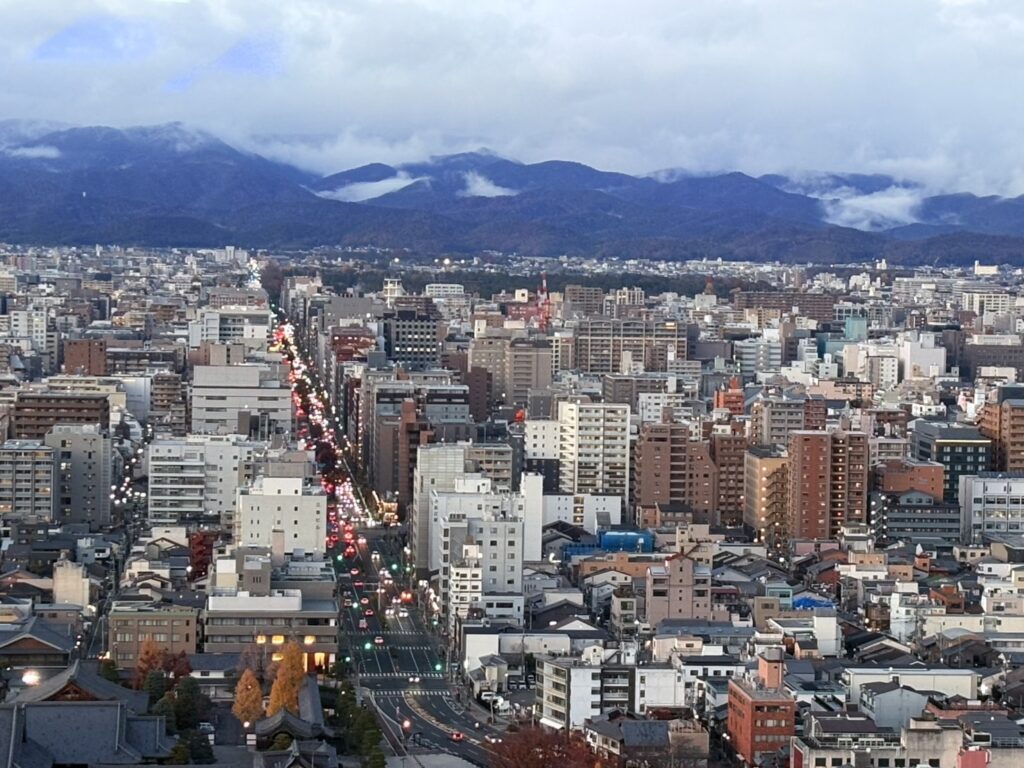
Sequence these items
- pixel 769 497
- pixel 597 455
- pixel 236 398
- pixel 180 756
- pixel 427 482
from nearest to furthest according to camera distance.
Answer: pixel 180 756
pixel 427 482
pixel 769 497
pixel 597 455
pixel 236 398

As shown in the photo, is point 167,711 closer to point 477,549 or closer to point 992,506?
point 477,549

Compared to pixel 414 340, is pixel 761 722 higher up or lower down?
lower down

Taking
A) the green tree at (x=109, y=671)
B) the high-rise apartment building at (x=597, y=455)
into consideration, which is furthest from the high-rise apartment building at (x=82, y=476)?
the green tree at (x=109, y=671)

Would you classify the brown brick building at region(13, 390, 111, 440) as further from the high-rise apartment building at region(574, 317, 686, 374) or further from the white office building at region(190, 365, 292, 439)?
the high-rise apartment building at region(574, 317, 686, 374)

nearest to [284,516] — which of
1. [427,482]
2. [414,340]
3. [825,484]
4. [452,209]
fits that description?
[427,482]

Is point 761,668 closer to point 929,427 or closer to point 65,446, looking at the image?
point 65,446

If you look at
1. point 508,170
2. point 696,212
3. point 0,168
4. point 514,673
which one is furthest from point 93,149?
point 514,673
